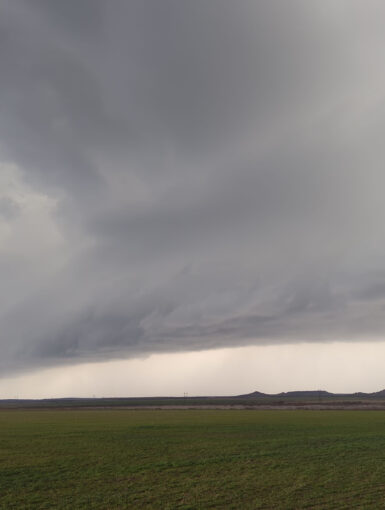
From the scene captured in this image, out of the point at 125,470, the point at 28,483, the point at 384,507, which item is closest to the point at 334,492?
the point at 384,507

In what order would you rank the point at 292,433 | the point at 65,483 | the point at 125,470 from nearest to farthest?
1. the point at 65,483
2. the point at 125,470
3. the point at 292,433

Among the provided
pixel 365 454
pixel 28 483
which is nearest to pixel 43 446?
pixel 28 483

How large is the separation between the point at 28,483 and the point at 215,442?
2233 cm

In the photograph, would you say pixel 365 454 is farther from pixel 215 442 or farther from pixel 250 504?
pixel 250 504

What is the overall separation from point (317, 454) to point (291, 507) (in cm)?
1731

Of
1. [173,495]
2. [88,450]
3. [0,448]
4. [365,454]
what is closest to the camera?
[173,495]

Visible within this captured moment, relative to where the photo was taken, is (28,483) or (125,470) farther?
(125,470)

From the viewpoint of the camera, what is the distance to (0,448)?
4206cm

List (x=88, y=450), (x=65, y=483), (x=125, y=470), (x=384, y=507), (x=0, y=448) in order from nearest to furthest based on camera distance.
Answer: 1. (x=384, y=507)
2. (x=65, y=483)
3. (x=125, y=470)
4. (x=88, y=450)
5. (x=0, y=448)

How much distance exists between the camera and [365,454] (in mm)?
34812

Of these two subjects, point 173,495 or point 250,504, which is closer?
point 250,504

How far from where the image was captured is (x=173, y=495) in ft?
70.9

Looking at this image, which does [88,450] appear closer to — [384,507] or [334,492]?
[334,492]

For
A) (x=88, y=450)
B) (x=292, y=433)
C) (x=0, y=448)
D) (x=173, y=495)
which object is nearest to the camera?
(x=173, y=495)
